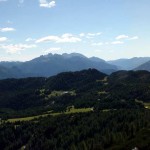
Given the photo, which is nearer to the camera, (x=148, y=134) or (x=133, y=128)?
(x=148, y=134)

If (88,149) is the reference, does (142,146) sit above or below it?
above

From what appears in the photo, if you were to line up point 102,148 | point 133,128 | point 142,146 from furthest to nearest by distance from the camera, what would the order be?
point 133,128 < point 102,148 < point 142,146

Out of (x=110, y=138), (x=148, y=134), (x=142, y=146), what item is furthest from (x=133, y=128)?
(x=142, y=146)

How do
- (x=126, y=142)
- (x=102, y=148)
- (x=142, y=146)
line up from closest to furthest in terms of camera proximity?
1. (x=142, y=146)
2. (x=126, y=142)
3. (x=102, y=148)

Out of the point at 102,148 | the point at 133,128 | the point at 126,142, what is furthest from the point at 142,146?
the point at 133,128

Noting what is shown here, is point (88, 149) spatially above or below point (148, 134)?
below

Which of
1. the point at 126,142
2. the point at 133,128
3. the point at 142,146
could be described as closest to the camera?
the point at 142,146

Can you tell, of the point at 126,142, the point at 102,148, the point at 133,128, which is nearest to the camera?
the point at 126,142

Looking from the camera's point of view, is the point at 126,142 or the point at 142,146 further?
the point at 126,142

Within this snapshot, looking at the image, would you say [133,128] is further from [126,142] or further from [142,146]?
[142,146]

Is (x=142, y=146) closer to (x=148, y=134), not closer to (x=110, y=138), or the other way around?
(x=148, y=134)
